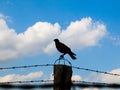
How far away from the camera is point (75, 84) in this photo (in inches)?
188

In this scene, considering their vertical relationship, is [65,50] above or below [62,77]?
above

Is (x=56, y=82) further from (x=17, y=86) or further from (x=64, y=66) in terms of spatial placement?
(x=17, y=86)

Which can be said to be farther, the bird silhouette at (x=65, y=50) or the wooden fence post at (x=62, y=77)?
the bird silhouette at (x=65, y=50)

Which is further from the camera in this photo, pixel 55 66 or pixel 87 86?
Answer: pixel 55 66

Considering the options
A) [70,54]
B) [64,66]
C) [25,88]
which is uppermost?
[70,54]

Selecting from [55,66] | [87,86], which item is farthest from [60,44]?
[87,86]

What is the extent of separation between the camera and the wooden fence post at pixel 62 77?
4.82 meters

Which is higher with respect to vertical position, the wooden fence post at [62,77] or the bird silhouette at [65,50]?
the bird silhouette at [65,50]

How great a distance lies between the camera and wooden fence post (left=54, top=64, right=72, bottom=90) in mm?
4823

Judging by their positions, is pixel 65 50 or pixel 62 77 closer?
pixel 62 77

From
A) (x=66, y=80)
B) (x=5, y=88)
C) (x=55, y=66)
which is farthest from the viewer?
(x=55, y=66)

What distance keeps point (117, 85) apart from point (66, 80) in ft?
2.74

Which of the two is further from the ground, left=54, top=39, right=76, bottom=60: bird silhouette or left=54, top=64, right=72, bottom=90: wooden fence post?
left=54, top=39, right=76, bottom=60: bird silhouette

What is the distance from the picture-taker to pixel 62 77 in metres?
5.19
